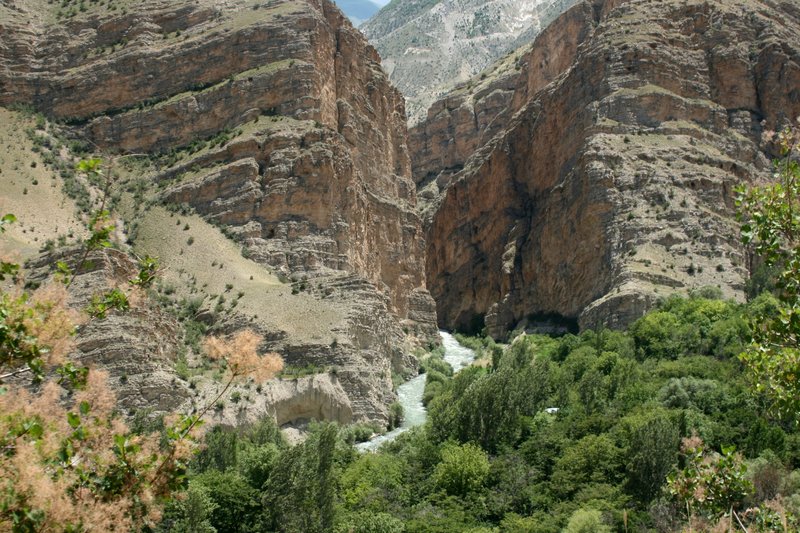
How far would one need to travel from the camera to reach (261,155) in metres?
75.0

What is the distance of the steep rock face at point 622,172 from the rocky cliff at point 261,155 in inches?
471

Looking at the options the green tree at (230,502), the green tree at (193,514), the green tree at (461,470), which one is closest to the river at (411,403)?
the green tree at (461,470)

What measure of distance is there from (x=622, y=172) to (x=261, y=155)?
104ft

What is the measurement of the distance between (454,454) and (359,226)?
117 ft

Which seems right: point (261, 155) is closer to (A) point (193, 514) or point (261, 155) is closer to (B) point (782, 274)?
(A) point (193, 514)

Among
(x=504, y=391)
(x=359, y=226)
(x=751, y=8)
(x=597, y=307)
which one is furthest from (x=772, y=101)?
(x=504, y=391)

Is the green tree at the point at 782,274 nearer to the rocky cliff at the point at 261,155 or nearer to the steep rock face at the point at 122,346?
the steep rock face at the point at 122,346

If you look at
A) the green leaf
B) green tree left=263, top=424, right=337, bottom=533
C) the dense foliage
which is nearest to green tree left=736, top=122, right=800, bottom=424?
the green leaf

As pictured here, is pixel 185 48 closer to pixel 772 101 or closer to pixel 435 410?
pixel 435 410

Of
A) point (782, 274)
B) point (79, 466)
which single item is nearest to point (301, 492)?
point (782, 274)

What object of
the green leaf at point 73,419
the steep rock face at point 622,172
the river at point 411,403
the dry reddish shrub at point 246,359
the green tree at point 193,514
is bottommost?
the green tree at point 193,514

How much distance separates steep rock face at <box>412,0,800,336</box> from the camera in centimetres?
7556

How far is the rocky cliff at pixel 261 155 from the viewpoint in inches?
2463

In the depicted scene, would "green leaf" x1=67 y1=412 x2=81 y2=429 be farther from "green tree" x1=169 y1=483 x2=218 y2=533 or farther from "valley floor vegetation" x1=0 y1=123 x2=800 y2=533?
"green tree" x1=169 y1=483 x2=218 y2=533
